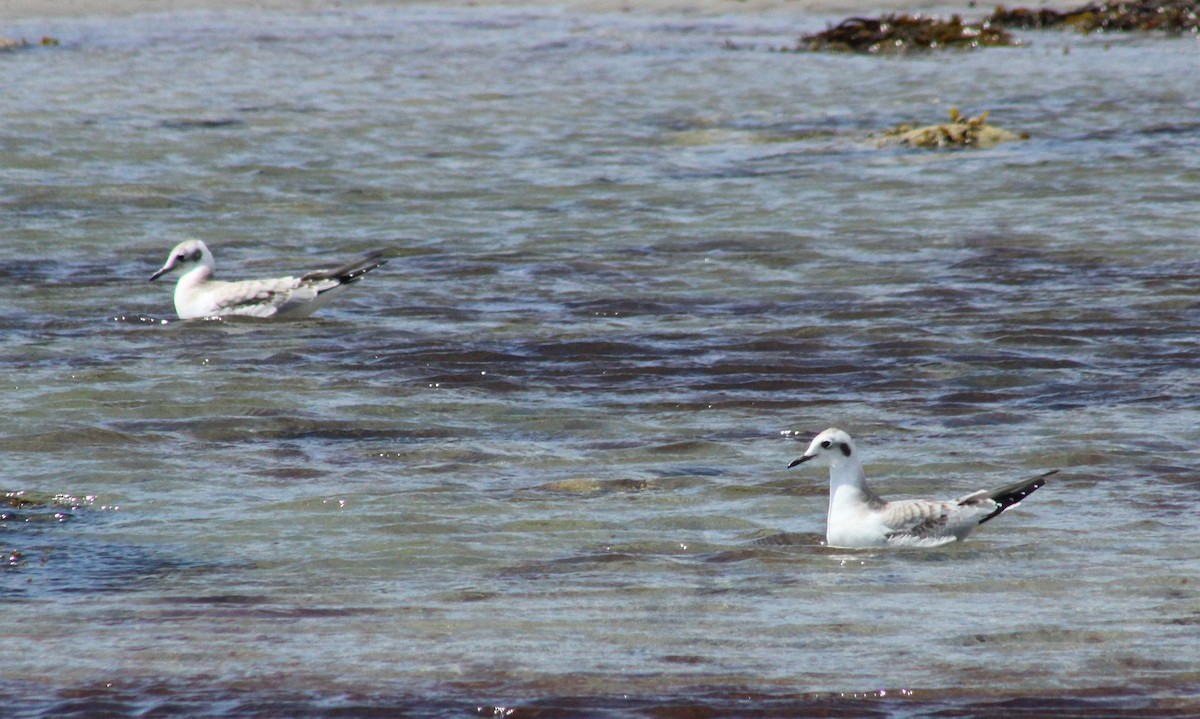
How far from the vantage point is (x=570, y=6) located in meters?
39.7

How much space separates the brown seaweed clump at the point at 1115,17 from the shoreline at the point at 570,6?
3.72ft

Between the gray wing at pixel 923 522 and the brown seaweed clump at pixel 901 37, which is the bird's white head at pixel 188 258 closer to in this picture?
the gray wing at pixel 923 522

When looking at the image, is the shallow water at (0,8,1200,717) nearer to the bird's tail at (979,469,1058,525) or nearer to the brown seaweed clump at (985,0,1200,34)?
the bird's tail at (979,469,1058,525)

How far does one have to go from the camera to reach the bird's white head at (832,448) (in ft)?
24.8

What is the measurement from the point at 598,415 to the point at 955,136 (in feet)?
38.8

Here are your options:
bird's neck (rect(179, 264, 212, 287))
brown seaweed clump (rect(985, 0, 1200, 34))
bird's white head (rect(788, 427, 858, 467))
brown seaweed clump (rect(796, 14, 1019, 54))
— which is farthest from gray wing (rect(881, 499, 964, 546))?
brown seaweed clump (rect(985, 0, 1200, 34))

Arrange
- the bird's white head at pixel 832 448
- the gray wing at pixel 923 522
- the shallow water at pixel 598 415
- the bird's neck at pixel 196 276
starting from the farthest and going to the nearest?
the bird's neck at pixel 196 276
the bird's white head at pixel 832 448
the gray wing at pixel 923 522
the shallow water at pixel 598 415

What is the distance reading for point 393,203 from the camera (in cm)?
1780

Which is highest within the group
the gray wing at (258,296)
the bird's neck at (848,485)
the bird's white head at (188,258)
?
the bird's white head at (188,258)

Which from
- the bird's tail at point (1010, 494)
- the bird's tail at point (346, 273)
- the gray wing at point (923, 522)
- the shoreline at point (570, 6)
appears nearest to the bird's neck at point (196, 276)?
the bird's tail at point (346, 273)

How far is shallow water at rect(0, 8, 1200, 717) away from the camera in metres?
6.03

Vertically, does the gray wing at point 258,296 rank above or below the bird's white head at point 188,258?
below

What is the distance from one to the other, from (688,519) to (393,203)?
34.3ft

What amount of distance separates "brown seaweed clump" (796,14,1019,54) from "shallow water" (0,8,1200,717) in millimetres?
7694
